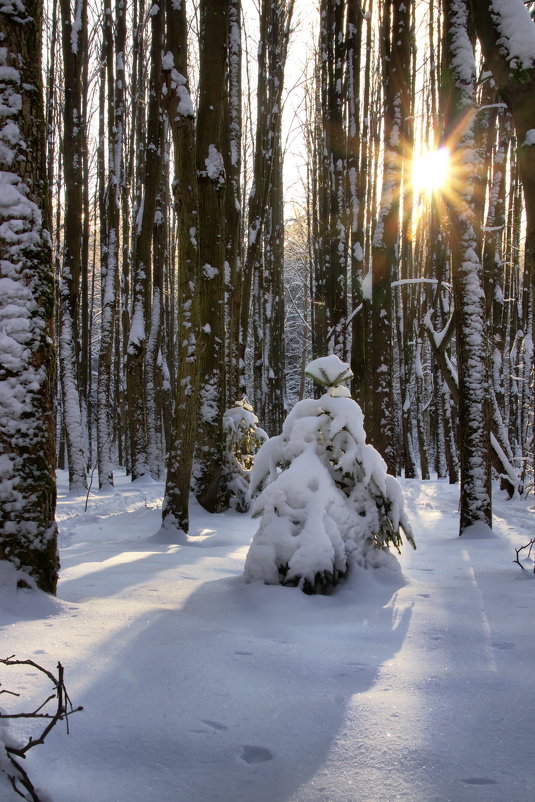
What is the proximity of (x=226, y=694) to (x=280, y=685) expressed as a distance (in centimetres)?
23

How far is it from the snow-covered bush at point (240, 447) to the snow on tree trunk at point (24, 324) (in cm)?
513

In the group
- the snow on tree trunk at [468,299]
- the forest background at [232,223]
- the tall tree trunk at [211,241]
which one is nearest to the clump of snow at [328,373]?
the forest background at [232,223]

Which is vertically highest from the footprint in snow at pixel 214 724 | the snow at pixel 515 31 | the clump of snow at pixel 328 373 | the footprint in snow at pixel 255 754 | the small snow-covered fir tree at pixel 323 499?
the snow at pixel 515 31

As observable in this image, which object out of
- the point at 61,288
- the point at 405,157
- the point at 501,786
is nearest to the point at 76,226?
the point at 61,288

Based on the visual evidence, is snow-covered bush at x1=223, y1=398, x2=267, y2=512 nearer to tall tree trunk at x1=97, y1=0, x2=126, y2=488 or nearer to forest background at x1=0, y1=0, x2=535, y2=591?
forest background at x1=0, y1=0, x2=535, y2=591

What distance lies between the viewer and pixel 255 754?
→ 1806 mm

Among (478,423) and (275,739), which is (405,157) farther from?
(275,739)

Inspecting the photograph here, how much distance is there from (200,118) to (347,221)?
5.33 m

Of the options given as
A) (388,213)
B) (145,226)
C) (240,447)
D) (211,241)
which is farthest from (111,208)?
(240,447)

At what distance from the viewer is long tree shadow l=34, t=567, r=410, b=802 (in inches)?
65.0

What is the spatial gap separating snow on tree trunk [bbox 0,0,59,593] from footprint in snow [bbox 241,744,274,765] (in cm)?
161

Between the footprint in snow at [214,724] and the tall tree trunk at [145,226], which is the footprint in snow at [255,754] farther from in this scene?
the tall tree trunk at [145,226]

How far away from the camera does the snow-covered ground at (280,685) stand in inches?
64.8

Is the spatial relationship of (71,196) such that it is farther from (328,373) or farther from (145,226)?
(328,373)
